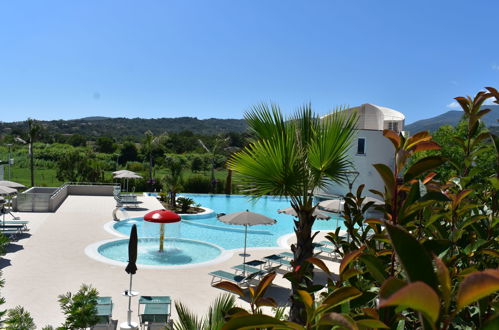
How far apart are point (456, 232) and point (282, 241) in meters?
17.0

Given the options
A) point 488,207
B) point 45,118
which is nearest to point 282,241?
point 488,207

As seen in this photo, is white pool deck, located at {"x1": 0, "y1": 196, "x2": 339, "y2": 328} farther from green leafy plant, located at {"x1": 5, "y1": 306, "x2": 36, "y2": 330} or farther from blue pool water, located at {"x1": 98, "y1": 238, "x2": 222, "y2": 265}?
green leafy plant, located at {"x1": 5, "y1": 306, "x2": 36, "y2": 330}

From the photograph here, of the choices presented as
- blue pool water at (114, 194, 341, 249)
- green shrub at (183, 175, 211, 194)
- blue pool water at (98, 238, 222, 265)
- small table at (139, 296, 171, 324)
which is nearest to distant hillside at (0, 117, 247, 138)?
green shrub at (183, 175, 211, 194)

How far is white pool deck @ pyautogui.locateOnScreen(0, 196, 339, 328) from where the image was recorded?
33.1 ft

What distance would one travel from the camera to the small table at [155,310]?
29.2ft

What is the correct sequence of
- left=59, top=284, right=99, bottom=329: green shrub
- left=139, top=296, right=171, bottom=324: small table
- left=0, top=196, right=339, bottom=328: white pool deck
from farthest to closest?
left=0, top=196, right=339, bottom=328: white pool deck → left=139, top=296, right=171, bottom=324: small table → left=59, top=284, right=99, bottom=329: green shrub

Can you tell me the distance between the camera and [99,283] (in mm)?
11656

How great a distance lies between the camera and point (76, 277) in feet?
39.7

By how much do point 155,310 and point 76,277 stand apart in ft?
14.3

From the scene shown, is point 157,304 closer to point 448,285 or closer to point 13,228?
point 448,285

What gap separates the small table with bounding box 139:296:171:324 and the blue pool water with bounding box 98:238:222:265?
5.37 metres

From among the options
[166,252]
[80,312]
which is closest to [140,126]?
[166,252]

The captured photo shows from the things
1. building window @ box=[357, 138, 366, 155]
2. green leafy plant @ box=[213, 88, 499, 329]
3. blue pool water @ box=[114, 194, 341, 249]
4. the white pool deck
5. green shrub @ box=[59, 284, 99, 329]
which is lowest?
blue pool water @ box=[114, 194, 341, 249]

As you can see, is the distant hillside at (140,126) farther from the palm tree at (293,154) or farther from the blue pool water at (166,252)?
the palm tree at (293,154)
